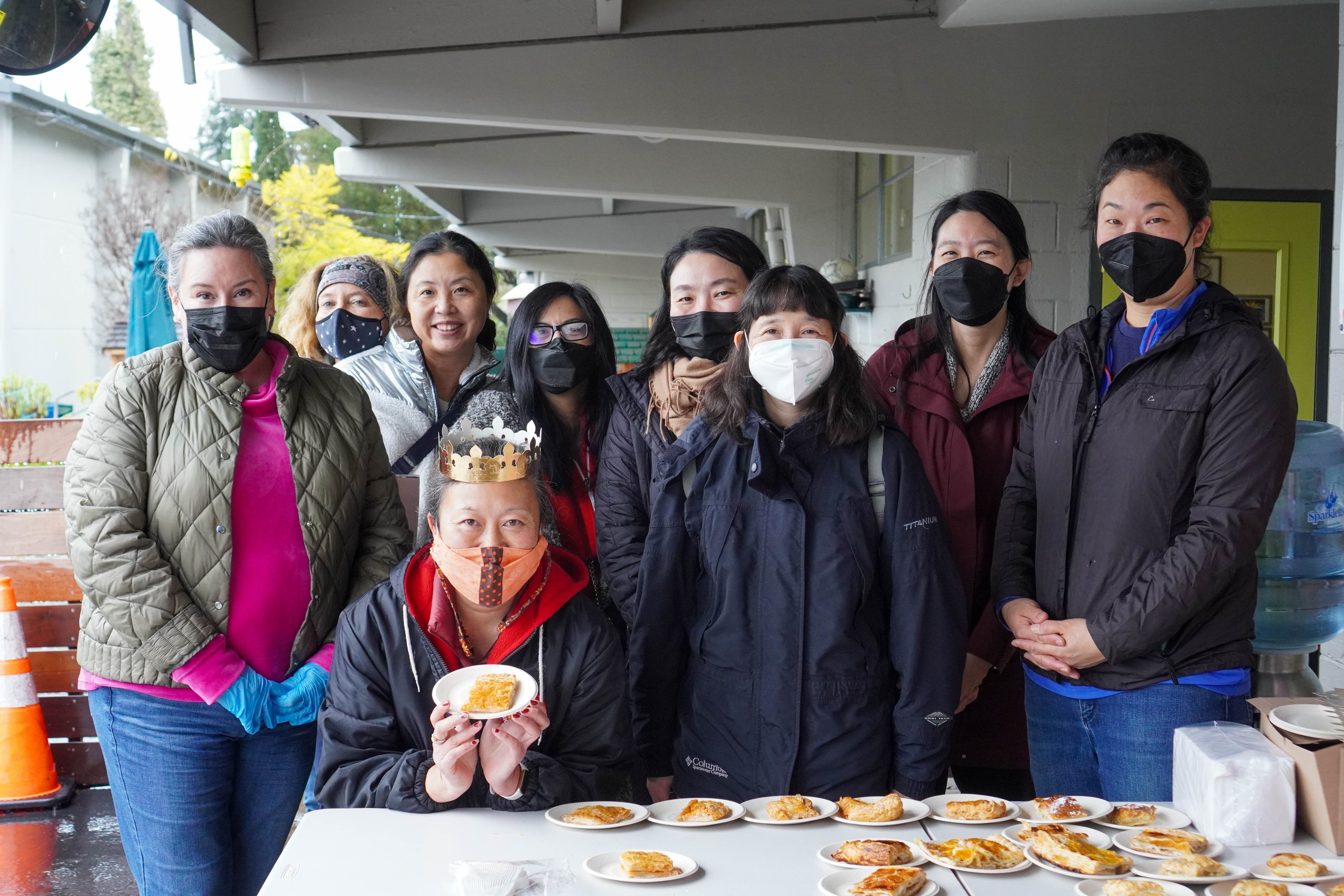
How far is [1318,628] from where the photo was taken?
2.74 metres

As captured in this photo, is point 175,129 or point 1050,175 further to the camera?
point 175,129

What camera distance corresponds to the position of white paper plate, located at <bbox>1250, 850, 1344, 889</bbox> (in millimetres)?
1881

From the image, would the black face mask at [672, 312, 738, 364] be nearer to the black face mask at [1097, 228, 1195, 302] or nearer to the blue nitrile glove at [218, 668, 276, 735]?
the black face mask at [1097, 228, 1195, 302]

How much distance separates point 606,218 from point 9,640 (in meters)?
9.94

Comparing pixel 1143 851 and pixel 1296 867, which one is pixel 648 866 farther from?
pixel 1296 867

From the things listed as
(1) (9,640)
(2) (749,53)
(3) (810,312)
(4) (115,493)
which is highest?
(2) (749,53)

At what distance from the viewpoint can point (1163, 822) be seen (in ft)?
6.98

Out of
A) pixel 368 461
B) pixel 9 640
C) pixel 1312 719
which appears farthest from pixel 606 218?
pixel 1312 719

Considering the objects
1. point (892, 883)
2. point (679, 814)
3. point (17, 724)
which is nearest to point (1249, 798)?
point (892, 883)

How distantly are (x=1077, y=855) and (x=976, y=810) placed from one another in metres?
0.27

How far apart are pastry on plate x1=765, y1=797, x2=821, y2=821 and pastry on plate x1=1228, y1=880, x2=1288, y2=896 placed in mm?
741

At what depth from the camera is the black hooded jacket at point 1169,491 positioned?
2.28m

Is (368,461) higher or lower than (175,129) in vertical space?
lower

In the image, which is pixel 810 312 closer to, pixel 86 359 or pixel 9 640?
pixel 9 640
